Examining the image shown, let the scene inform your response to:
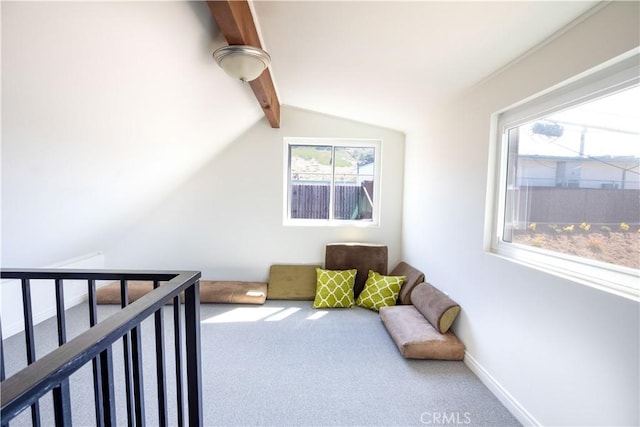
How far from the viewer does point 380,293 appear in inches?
123

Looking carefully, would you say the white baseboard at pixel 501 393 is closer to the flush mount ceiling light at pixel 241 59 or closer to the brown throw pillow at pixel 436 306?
the brown throw pillow at pixel 436 306

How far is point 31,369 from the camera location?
1.61 ft

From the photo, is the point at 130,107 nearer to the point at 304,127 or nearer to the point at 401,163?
the point at 304,127

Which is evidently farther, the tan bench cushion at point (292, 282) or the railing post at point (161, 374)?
the tan bench cushion at point (292, 282)

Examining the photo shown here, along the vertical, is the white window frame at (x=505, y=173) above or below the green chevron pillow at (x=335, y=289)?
above

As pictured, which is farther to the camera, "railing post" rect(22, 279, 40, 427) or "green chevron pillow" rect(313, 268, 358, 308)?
"green chevron pillow" rect(313, 268, 358, 308)

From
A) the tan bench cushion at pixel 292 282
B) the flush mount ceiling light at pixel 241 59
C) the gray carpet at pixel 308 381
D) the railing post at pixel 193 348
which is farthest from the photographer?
the tan bench cushion at pixel 292 282

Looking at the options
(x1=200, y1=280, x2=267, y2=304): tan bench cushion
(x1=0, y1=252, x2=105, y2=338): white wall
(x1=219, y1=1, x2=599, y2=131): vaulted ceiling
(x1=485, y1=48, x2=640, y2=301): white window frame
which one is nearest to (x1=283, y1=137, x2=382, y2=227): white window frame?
(x1=200, y1=280, x2=267, y2=304): tan bench cushion

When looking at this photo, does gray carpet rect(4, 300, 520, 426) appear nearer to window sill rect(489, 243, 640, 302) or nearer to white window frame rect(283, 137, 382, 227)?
window sill rect(489, 243, 640, 302)

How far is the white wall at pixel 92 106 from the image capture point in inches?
44.2

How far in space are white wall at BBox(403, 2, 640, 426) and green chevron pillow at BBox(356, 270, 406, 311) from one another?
47cm

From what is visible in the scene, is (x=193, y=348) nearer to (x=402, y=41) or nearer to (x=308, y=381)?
(x=308, y=381)

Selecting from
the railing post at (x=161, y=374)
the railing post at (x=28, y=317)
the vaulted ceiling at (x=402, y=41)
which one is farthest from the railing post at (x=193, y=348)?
the vaulted ceiling at (x=402, y=41)

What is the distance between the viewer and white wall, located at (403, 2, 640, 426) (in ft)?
3.71
